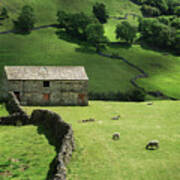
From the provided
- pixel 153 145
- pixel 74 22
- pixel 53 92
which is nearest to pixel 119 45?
pixel 74 22

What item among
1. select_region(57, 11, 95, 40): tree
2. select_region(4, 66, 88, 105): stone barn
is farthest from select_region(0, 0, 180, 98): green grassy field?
select_region(4, 66, 88, 105): stone barn

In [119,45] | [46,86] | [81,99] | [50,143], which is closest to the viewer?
[50,143]

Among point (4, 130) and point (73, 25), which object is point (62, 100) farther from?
point (73, 25)

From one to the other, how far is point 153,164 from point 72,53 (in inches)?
4470

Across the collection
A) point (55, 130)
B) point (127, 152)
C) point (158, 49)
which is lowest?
point (158, 49)

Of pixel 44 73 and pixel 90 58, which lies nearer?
pixel 44 73

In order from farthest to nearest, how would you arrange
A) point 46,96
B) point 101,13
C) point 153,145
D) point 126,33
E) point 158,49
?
point 101,13
point 158,49
point 126,33
point 46,96
point 153,145

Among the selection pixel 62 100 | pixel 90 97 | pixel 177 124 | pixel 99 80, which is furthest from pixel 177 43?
pixel 177 124

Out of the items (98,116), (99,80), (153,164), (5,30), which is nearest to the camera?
(153,164)

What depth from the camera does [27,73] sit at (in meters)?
69.4

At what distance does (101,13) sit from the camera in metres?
194

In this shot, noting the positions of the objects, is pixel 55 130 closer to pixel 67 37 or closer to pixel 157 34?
pixel 67 37

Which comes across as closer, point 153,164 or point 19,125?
point 153,164

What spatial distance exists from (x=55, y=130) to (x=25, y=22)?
125 metres
